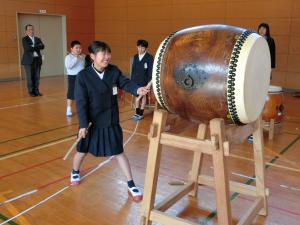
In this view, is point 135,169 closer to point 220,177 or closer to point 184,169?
point 184,169

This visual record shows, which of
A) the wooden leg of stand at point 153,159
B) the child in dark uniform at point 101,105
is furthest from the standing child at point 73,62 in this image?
the wooden leg of stand at point 153,159

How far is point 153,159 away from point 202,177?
71 centimetres

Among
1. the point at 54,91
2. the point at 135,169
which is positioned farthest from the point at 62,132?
the point at 54,91

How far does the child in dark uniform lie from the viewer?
2393mm

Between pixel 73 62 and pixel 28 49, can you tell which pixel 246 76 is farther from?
pixel 28 49

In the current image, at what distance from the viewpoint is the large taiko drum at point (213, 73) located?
160 cm

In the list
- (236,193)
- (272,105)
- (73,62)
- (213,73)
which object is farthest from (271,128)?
(73,62)

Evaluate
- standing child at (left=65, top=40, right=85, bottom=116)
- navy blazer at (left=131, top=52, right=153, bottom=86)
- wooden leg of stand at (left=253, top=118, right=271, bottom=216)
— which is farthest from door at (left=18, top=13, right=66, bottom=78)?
wooden leg of stand at (left=253, top=118, right=271, bottom=216)

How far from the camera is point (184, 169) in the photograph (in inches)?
121

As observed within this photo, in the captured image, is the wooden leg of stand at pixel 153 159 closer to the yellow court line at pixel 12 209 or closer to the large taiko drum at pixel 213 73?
the large taiko drum at pixel 213 73

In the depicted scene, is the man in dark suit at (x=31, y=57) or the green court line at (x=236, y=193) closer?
the green court line at (x=236, y=193)

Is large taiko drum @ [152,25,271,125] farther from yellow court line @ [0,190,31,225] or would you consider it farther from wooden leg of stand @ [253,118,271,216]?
yellow court line @ [0,190,31,225]

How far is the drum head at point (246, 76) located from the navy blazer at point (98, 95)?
932mm

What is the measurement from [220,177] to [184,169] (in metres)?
1.37
